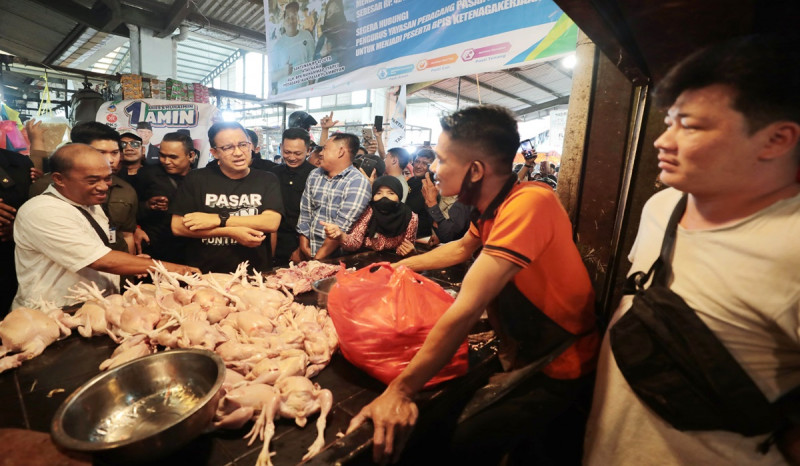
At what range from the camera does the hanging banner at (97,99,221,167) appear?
7574mm

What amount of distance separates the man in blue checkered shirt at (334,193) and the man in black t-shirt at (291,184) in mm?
452

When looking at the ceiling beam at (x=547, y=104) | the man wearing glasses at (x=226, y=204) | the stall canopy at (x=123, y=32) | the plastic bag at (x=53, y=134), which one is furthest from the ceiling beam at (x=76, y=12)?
the ceiling beam at (x=547, y=104)

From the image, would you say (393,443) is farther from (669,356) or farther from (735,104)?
(735,104)

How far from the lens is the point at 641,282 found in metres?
1.54

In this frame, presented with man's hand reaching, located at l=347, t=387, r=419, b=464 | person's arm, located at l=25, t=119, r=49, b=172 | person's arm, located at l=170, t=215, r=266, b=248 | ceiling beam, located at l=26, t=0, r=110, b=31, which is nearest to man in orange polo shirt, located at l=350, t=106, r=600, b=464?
man's hand reaching, located at l=347, t=387, r=419, b=464

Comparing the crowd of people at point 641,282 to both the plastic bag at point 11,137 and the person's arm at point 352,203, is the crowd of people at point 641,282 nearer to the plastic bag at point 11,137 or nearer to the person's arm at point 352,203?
the person's arm at point 352,203

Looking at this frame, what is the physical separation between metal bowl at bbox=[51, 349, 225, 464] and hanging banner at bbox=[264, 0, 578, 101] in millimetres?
3401

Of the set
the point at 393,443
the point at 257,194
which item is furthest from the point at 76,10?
the point at 393,443

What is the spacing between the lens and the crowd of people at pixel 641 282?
46.4 inches

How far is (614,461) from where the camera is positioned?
1615mm

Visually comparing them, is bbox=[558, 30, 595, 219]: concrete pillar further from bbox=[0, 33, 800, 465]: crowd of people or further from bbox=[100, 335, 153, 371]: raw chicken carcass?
bbox=[100, 335, 153, 371]: raw chicken carcass

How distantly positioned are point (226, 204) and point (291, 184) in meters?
1.66

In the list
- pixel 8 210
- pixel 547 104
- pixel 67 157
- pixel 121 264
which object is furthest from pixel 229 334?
pixel 547 104

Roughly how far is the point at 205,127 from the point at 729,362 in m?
9.22
